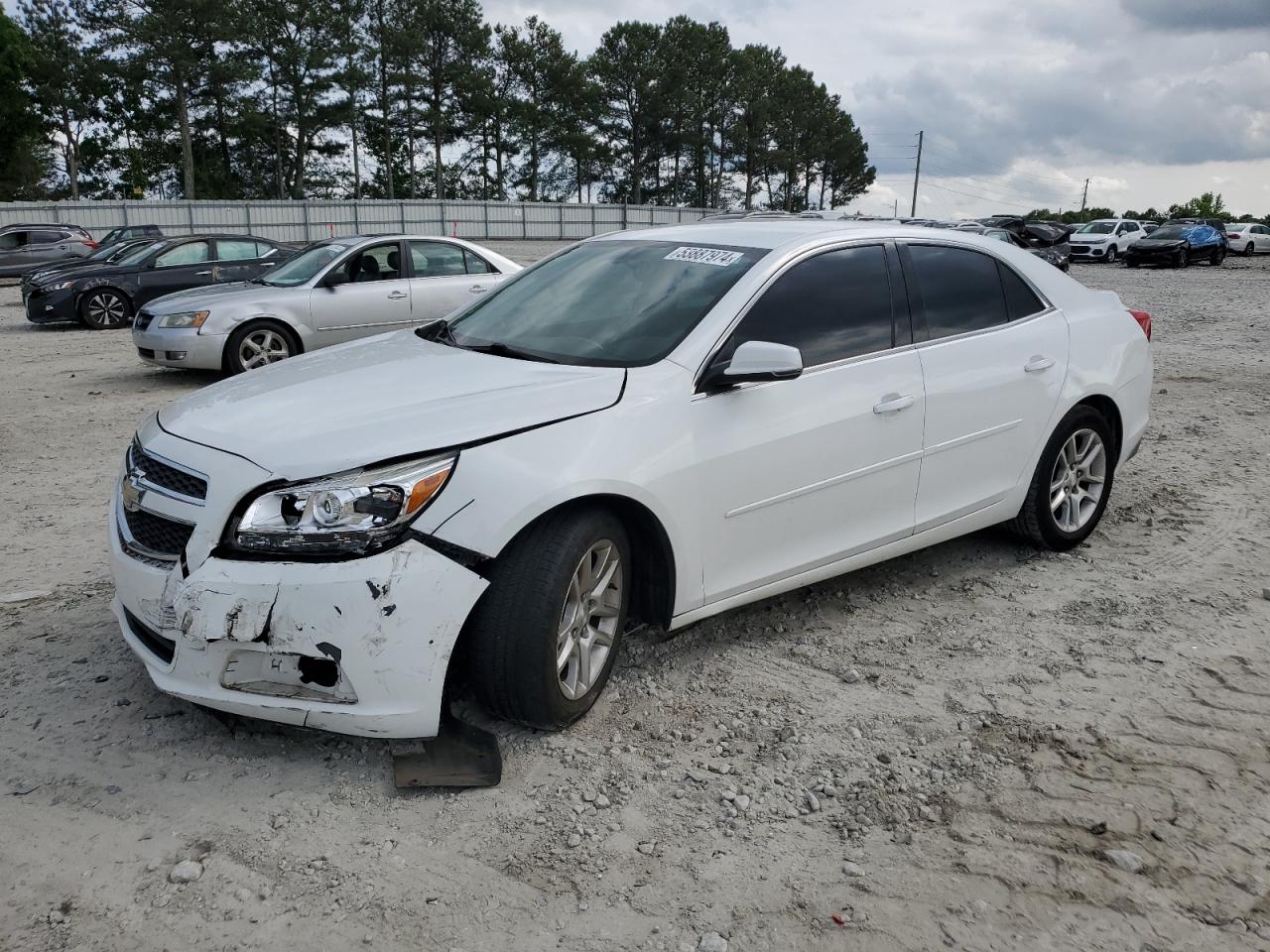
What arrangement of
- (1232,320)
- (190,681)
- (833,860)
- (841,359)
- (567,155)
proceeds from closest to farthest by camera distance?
1. (833,860)
2. (190,681)
3. (841,359)
4. (1232,320)
5. (567,155)

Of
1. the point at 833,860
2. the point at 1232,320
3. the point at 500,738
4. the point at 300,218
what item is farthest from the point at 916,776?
the point at 300,218

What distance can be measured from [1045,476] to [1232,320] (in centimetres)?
1315

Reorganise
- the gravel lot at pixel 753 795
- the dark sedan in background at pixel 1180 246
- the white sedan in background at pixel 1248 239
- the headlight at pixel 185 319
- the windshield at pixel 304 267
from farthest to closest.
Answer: the white sedan in background at pixel 1248 239
the dark sedan in background at pixel 1180 246
the windshield at pixel 304 267
the headlight at pixel 185 319
the gravel lot at pixel 753 795

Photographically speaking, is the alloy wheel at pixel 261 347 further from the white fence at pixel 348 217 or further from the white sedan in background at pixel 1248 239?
the white sedan in background at pixel 1248 239

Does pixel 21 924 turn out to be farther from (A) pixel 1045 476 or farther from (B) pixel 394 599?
(A) pixel 1045 476

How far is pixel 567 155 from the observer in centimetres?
6650

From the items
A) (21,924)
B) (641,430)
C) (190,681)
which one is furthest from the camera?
(641,430)

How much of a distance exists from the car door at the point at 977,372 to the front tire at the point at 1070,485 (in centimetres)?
15

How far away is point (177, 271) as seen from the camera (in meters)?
15.7

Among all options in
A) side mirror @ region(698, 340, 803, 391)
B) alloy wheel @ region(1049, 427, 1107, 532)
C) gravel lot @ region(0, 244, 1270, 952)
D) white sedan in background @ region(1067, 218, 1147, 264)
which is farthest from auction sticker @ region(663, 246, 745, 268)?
white sedan in background @ region(1067, 218, 1147, 264)

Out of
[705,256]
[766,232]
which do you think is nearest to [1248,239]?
[766,232]

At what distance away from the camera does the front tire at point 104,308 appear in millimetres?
15781

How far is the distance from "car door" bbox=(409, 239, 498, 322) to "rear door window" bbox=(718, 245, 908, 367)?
705 cm

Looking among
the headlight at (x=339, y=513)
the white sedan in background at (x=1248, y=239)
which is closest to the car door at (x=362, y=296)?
the headlight at (x=339, y=513)
